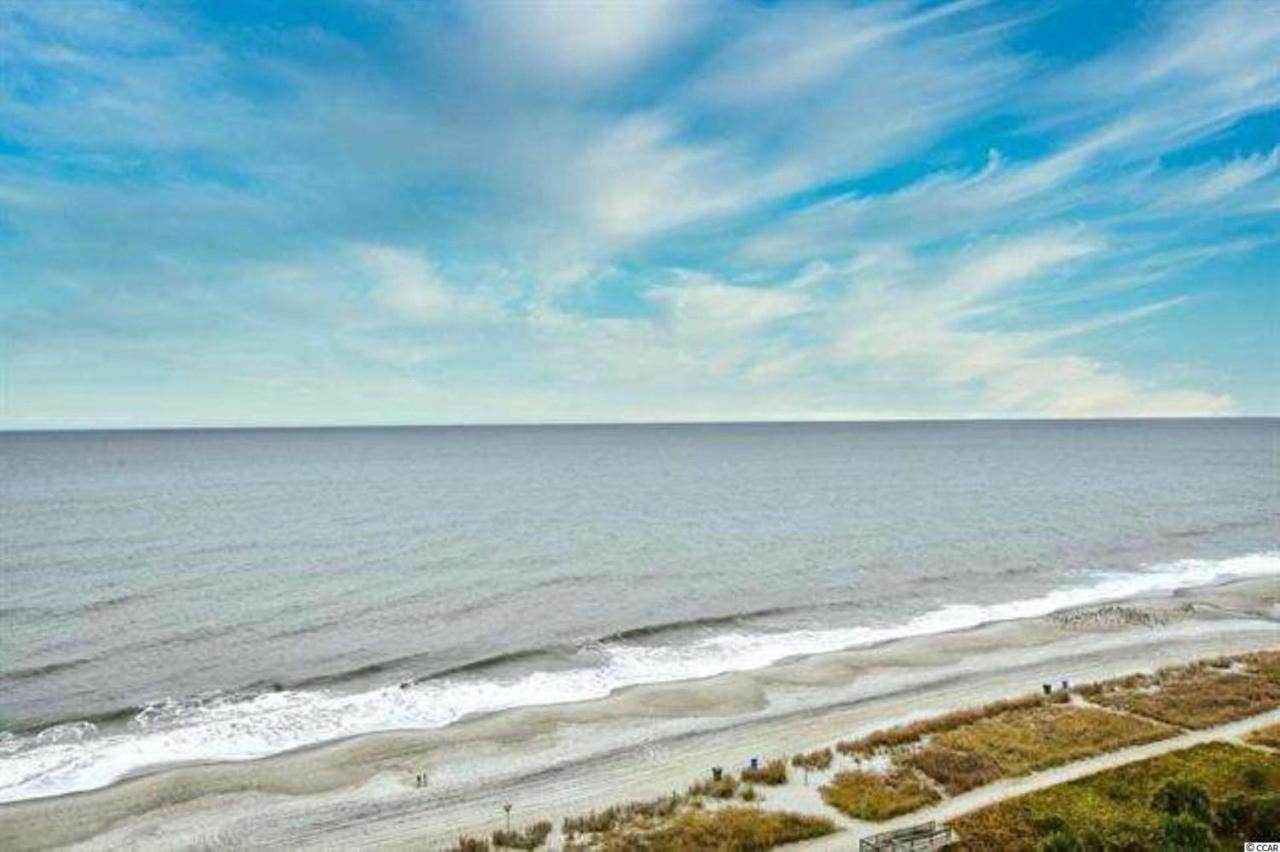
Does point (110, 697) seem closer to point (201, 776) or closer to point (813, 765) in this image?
point (201, 776)

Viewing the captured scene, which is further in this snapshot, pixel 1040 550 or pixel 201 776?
pixel 1040 550

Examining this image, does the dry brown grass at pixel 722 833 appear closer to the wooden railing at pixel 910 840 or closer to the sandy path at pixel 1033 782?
the sandy path at pixel 1033 782

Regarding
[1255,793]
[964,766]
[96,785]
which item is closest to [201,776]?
[96,785]

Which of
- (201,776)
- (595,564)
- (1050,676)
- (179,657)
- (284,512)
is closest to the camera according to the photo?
(201,776)

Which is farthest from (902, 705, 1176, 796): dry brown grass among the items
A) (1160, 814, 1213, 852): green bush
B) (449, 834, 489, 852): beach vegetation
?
(449, 834, 489, 852): beach vegetation

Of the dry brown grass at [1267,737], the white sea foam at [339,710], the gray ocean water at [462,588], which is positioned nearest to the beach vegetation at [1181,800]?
the dry brown grass at [1267,737]

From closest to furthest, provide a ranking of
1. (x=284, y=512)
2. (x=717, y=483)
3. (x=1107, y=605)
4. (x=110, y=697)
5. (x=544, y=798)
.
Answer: (x=544, y=798), (x=110, y=697), (x=1107, y=605), (x=284, y=512), (x=717, y=483)
